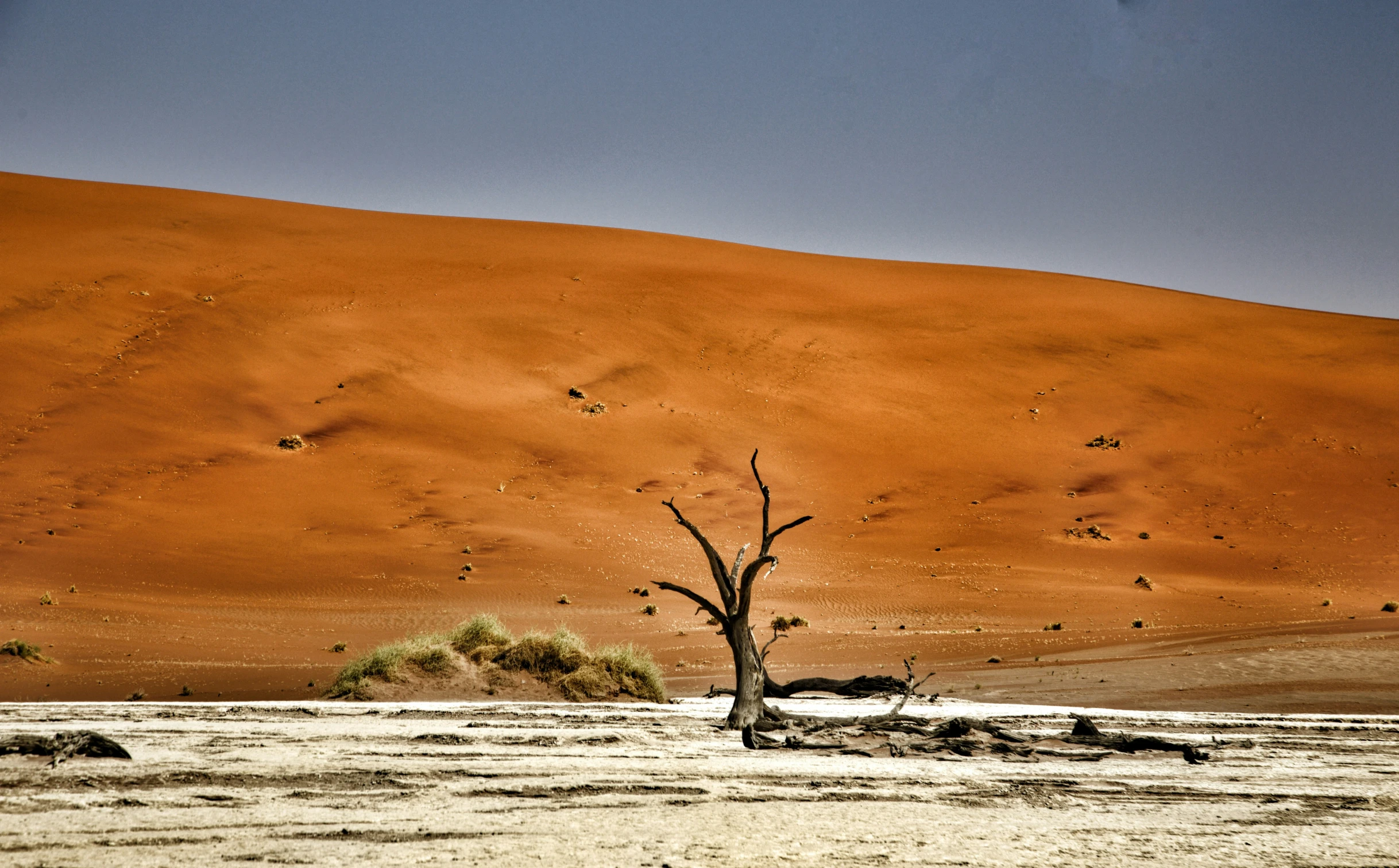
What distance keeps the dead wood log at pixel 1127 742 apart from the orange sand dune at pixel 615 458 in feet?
18.4

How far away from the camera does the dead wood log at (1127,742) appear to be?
9805mm

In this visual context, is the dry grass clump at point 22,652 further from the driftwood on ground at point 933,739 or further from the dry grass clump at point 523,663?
the driftwood on ground at point 933,739

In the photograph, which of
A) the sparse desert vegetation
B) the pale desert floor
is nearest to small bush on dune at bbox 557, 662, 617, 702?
the pale desert floor

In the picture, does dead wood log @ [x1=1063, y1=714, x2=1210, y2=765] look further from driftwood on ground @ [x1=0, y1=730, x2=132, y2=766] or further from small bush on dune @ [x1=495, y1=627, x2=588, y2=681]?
driftwood on ground @ [x1=0, y1=730, x2=132, y2=766]

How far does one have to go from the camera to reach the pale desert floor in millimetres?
6199

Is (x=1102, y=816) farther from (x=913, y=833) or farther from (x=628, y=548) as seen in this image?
(x=628, y=548)

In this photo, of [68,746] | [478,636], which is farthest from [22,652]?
[68,746]

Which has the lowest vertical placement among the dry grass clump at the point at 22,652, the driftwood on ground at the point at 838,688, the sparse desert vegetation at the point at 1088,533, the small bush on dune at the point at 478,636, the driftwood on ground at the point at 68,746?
the driftwood on ground at the point at 68,746

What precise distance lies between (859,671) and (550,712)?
285 inches

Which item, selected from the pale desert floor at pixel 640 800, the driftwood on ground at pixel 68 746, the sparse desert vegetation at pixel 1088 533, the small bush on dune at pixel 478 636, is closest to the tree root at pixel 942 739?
the pale desert floor at pixel 640 800

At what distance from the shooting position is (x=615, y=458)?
3130 centimetres

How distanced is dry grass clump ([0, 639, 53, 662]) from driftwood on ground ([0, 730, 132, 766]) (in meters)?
7.80

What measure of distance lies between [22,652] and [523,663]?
670 centimetres

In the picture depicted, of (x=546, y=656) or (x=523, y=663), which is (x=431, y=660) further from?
(x=546, y=656)
